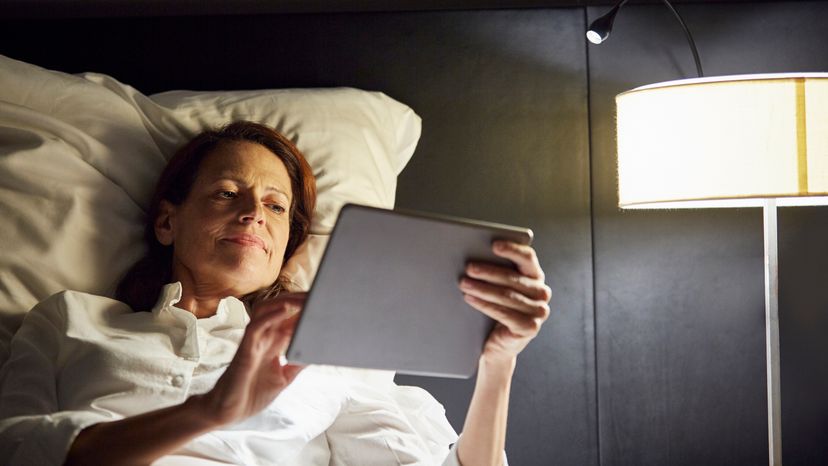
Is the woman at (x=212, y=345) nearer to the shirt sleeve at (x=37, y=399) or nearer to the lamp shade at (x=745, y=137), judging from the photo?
the shirt sleeve at (x=37, y=399)

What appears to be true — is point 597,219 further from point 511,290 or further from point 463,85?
point 511,290

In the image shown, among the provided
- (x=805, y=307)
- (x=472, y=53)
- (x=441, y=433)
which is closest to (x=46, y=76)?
(x=472, y=53)

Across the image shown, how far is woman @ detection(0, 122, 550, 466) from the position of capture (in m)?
0.99

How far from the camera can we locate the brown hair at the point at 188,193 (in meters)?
1.57

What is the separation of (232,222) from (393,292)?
623 millimetres

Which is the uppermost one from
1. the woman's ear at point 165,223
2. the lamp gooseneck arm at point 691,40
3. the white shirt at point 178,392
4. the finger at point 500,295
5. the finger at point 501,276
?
the lamp gooseneck arm at point 691,40

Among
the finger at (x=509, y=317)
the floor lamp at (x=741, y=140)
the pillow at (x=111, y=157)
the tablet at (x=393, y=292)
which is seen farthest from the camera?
the pillow at (x=111, y=157)

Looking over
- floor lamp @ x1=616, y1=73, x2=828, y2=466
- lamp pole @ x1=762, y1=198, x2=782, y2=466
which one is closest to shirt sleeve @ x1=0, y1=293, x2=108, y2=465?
floor lamp @ x1=616, y1=73, x2=828, y2=466

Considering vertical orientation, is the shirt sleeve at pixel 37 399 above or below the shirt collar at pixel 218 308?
below

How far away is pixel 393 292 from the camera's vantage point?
0.97 metres

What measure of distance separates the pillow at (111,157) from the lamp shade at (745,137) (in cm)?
58

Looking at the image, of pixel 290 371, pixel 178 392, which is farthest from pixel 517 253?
pixel 178 392

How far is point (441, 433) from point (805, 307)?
0.84 meters

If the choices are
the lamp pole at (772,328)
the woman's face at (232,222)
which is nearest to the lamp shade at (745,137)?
the lamp pole at (772,328)
